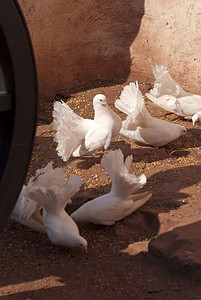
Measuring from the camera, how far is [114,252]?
238cm

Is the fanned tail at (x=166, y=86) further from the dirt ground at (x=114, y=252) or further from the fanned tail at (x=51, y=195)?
the fanned tail at (x=51, y=195)

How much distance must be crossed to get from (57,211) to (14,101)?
41.9 inches

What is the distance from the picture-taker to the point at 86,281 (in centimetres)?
212

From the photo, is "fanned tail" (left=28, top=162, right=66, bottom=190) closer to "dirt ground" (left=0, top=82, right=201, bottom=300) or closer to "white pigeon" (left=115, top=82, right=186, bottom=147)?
"dirt ground" (left=0, top=82, right=201, bottom=300)

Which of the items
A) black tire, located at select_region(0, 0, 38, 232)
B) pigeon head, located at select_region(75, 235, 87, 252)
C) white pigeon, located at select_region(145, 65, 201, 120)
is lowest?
white pigeon, located at select_region(145, 65, 201, 120)

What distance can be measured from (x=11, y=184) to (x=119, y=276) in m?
0.88

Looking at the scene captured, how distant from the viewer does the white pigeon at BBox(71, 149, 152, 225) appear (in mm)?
2582

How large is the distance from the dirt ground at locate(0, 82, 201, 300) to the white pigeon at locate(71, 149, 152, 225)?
0.23ft

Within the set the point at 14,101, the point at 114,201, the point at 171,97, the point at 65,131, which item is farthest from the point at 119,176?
the point at 171,97

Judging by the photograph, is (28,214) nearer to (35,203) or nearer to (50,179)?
(35,203)

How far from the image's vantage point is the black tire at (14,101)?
1428 millimetres

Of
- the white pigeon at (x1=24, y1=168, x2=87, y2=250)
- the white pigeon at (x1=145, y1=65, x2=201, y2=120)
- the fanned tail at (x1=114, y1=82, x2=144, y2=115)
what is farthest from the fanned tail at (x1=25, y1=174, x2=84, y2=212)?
the white pigeon at (x1=145, y1=65, x2=201, y2=120)

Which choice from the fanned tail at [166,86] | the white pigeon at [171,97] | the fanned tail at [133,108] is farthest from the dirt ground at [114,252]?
the fanned tail at [166,86]

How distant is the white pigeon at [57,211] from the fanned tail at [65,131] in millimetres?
952
